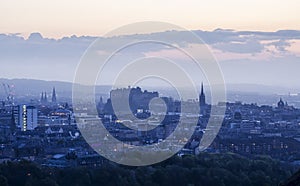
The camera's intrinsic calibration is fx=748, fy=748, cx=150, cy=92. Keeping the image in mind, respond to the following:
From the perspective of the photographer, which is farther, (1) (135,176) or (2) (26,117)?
(2) (26,117)

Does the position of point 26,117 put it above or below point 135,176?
below

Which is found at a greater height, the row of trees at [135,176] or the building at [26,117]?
the row of trees at [135,176]

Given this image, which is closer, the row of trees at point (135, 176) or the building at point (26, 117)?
the row of trees at point (135, 176)

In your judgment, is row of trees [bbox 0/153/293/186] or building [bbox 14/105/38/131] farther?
building [bbox 14/105/38/131]

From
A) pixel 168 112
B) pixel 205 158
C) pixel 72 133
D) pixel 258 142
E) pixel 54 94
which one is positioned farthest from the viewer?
pixel 54 94

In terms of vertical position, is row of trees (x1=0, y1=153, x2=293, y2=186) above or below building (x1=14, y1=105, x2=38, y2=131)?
above

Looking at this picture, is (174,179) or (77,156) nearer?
(174,179)

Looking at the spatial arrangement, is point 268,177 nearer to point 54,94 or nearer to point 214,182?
point 214,182

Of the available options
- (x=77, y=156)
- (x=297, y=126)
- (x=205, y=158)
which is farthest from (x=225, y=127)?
(x=205, y=158)

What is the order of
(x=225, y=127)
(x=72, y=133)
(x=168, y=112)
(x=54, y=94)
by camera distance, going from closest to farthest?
(x=72, y=133) < (x=225, y=127) < (x=168, y=112) < (x=54, y=94)

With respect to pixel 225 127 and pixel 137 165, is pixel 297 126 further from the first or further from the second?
pixel 137 165
